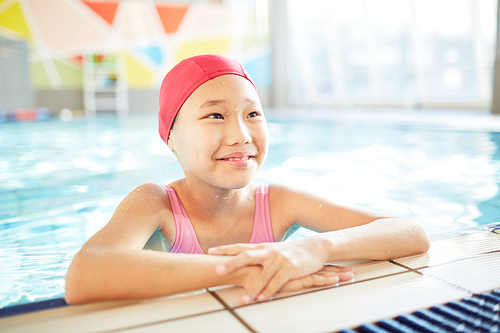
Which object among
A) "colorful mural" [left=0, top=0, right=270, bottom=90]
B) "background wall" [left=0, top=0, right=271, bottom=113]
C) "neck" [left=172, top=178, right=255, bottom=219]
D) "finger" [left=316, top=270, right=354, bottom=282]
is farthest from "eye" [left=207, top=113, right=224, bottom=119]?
"background wall" [left=0, top=0, right=271, bottom=113]

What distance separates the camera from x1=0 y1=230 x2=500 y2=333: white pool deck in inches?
36.7

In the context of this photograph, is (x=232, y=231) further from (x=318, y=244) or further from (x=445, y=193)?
(x=445, y=193)

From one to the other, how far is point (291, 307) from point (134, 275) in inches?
14.6

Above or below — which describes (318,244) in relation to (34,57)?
below

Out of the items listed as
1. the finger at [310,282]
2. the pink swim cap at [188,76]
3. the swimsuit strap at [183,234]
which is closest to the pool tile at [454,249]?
the finger at [310,282]

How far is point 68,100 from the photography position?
12.8 m

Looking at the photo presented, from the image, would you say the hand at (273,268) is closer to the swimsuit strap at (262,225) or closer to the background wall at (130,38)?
the swimsuit strap at (262,225)

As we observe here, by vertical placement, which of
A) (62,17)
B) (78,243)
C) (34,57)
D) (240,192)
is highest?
(62,17)

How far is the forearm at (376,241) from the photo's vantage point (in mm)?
1226

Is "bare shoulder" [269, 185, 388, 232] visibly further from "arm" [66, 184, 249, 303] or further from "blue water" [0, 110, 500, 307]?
"blue water" [0, 110, 500, 307]

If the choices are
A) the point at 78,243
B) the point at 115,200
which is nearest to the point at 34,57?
the point at 115,200

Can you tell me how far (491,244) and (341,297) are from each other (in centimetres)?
65

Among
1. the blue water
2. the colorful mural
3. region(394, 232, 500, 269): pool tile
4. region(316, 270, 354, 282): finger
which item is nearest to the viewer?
region(316, 270, 354, 282): finger

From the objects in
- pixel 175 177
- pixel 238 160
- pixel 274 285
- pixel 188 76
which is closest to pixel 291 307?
pixel 274 285
